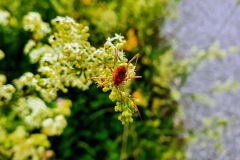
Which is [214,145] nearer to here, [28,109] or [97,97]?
[97,97]

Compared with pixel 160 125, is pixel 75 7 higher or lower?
higher

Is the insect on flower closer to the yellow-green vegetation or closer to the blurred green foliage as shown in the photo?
the yellow-green vegetation

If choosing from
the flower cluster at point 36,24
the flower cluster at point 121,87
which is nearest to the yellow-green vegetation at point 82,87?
the flower cluster at point 36,24

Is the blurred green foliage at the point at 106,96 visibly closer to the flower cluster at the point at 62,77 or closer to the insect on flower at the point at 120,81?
the flower cluster at the point at 62,77

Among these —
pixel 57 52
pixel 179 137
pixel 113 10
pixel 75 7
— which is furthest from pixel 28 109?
pixel 179 137

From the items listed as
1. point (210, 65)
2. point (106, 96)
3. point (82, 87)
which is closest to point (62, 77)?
point (82, 87)

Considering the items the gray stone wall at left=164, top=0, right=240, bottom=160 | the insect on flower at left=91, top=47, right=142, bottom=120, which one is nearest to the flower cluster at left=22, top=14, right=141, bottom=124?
the insect on flower at left=91, top=47, right=142, bottom=120
